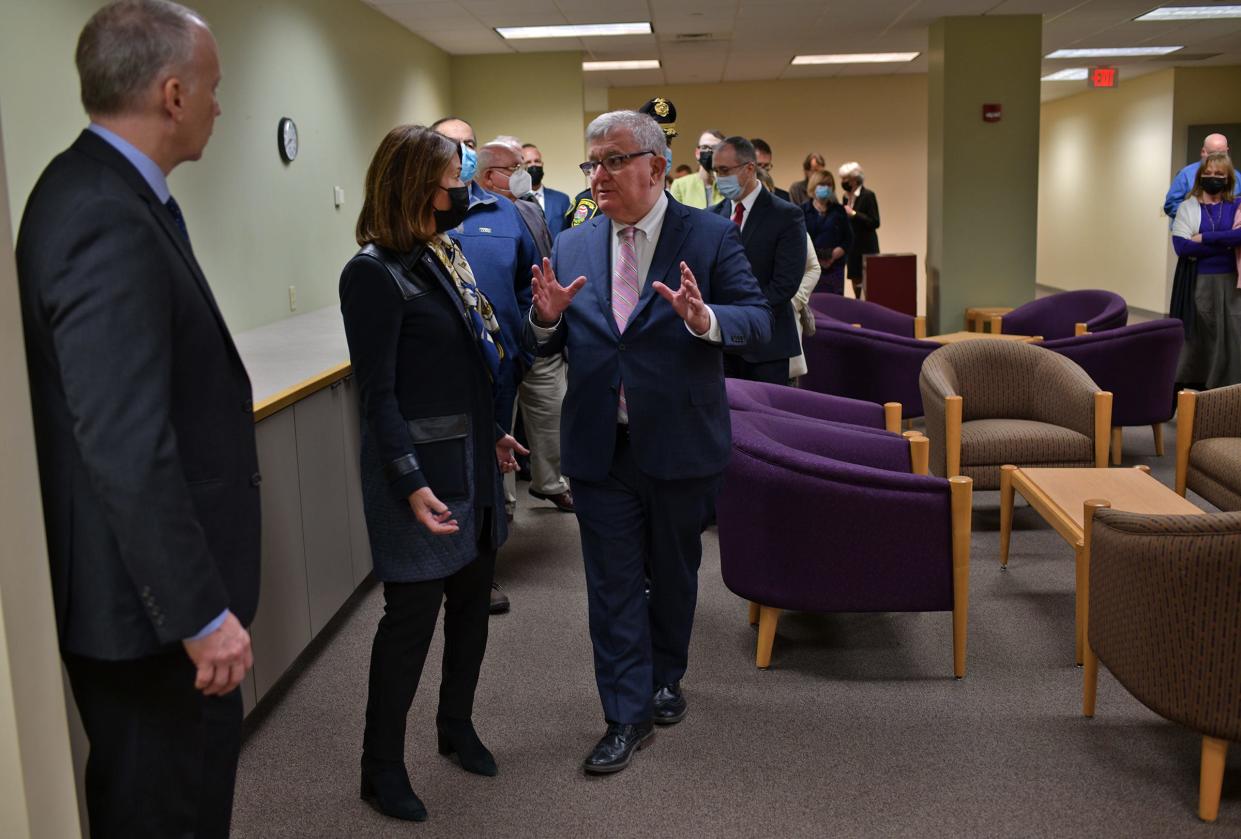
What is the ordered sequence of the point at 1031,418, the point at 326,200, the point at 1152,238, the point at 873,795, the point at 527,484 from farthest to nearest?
the point at 1152,238 → the point at 326,200 → the point at 527,484 → the point at 1031,418 → the point at 873,795

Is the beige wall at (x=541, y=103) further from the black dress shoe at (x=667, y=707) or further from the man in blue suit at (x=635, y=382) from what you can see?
the black dress shoe at (x=667, y=707)

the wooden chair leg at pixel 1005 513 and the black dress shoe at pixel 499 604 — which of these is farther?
the wooden chair leg at pixel 1005 513

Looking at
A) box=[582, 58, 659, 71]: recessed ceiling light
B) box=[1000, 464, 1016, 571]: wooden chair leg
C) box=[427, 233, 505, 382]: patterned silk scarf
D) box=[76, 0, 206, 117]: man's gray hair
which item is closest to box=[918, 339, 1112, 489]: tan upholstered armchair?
box=[1000, 464, 1016, 571]: wooden chair leg

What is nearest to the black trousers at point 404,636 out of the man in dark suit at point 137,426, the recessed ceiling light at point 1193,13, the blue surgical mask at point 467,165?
the man in dark suit at point 137,426

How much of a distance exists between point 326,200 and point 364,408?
5.33 metres

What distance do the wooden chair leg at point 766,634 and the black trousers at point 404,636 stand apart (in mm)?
1078

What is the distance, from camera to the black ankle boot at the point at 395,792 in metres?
2.67

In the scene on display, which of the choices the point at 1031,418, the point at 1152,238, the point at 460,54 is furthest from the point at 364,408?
the point at 1152,238

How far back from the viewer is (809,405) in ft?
14.3

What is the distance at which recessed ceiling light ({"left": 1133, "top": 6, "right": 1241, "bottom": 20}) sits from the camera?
968 centimetres

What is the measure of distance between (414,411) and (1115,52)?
39.3 feet

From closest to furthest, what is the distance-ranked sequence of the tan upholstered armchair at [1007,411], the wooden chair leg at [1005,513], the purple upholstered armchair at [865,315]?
1. the wooden chair leg at [1005,513]
2. the tan upholstered armchair at [1007,411]
3. the purple upholstered armchair at [865,315]

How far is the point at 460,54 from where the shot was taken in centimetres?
1120

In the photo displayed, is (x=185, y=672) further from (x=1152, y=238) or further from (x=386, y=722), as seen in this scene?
(x=1152, y=238)
